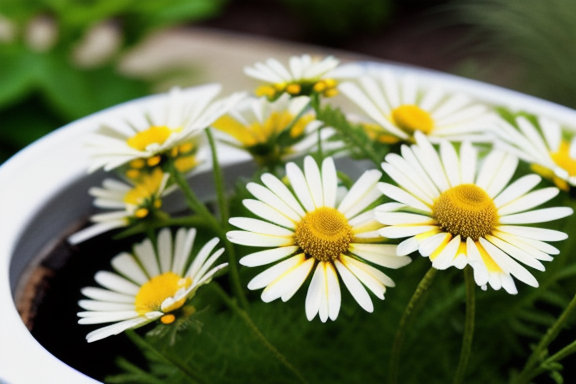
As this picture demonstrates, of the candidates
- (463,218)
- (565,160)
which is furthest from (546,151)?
(463,218)

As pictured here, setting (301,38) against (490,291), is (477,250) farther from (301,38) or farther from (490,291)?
(301,38)

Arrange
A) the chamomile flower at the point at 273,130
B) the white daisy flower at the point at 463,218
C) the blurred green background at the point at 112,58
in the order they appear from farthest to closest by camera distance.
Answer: the blurred green background at the point at 112,58, the chamomile flower at the point at 273,130, the white daisy flower at the point at 463,218

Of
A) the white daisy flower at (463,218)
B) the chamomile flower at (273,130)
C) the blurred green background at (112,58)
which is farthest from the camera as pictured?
the blurred green background at (112,58)

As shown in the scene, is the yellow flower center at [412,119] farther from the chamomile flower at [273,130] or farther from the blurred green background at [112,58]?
the blurred green background at [112,58]

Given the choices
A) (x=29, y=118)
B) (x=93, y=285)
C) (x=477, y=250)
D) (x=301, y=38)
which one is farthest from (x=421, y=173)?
(x=301, y=38)

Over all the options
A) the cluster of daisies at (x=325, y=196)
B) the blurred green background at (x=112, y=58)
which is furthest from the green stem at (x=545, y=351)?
the blurred green background at (x=112, y=58)

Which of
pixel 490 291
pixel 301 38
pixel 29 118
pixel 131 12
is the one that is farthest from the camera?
pixel 301 38
